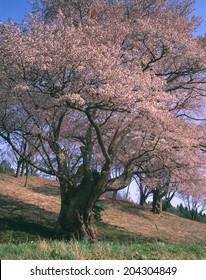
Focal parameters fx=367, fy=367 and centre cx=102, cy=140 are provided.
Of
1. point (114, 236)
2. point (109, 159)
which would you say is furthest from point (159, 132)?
point (114, 236)

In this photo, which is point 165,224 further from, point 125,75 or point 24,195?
point 125,75

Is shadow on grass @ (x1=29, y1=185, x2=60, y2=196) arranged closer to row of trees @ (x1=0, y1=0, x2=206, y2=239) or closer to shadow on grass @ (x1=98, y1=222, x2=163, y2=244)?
shadow on grass @ (x1=98, y1=222, x2=163, y2=244)

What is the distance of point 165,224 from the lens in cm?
2723

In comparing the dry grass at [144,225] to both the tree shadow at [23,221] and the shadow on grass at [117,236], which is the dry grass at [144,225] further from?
the tree shadow at [23,221]

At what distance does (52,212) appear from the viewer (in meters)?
21.3

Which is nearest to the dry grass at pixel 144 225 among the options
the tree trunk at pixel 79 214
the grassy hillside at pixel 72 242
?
the grassy hillside at pixel 72 242

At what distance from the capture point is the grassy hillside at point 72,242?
6.17 metres

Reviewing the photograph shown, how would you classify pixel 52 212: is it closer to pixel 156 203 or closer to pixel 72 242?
pixel 156 203

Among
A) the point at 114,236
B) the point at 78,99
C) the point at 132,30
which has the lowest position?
the point at 114,236

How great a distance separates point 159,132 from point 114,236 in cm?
552

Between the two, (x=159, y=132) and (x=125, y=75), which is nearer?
(x=125, y=75)

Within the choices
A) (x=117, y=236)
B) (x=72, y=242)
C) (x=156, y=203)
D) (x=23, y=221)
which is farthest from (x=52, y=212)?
(x=72, y=242)

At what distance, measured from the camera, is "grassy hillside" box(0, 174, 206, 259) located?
20.2 ft

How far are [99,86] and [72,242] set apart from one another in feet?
20.8
